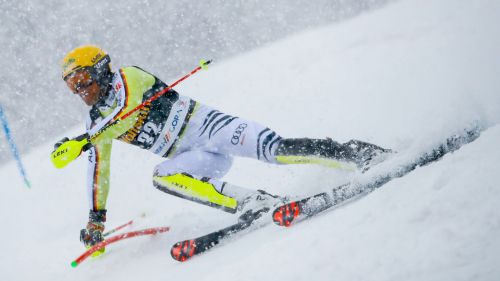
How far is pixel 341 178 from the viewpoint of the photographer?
3.83m

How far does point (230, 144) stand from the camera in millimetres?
3920

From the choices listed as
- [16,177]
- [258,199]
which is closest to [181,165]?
[258,199]

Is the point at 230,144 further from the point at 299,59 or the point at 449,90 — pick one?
the point at 299,59

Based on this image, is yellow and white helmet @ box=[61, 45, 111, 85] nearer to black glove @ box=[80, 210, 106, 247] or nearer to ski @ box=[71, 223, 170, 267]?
black glove @ box=[80, 210, 106, 247]

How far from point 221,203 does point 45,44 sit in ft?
37.8

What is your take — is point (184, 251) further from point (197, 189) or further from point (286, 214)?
point (286, 214)

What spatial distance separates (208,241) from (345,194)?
1.10 m

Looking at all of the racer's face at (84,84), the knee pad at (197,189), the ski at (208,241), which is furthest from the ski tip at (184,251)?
the racer's face at (84,84)

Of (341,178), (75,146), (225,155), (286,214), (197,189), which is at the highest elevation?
(75,146)

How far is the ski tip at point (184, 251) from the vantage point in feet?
12.2

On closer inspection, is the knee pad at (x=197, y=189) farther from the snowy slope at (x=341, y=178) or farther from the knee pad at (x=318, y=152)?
the knee pad at (x=318, y=152)

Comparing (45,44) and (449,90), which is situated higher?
(45,44)

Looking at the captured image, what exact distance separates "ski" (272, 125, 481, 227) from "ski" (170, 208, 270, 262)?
0.38 m

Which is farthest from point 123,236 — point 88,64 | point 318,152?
point 318,152
